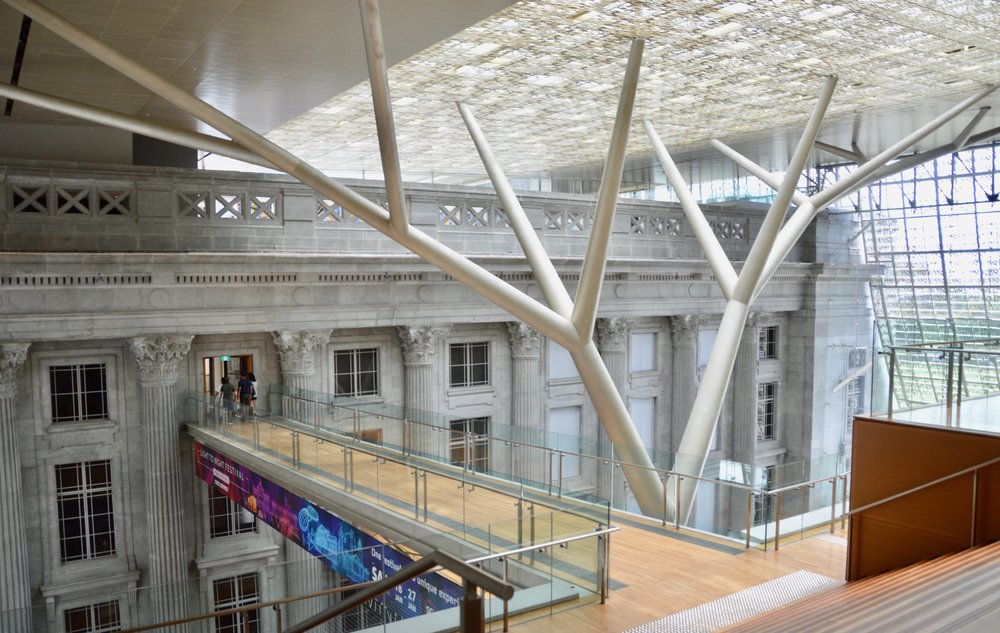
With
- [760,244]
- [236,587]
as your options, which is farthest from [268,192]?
[760,244]

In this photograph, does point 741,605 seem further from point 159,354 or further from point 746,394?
point 746,394

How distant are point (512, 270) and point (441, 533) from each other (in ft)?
43.2

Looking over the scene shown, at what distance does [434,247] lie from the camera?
49.7ft

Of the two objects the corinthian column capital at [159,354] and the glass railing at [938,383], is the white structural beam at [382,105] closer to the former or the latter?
the glass railing at [938,383]

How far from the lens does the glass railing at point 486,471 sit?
40.6 feet

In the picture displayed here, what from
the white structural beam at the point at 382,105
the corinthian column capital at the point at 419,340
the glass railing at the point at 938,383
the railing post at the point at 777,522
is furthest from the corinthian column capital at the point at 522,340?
the glass railing at the point at 938,383

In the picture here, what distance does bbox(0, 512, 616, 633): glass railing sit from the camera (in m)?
7.16

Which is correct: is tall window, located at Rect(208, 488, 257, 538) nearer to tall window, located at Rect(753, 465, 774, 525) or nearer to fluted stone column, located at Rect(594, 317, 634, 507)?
fluted stone column, located at Rect(594, 317, 634, 507)

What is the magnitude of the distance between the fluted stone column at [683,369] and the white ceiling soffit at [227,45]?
15.2 m

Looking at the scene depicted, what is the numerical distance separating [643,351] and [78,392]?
A: 1776 cm

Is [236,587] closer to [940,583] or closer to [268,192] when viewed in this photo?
[268,192]

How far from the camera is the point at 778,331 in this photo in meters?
33.2

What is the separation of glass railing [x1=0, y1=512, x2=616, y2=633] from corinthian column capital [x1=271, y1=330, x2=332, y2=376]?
1041 cm

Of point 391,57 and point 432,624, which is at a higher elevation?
point 391,57
